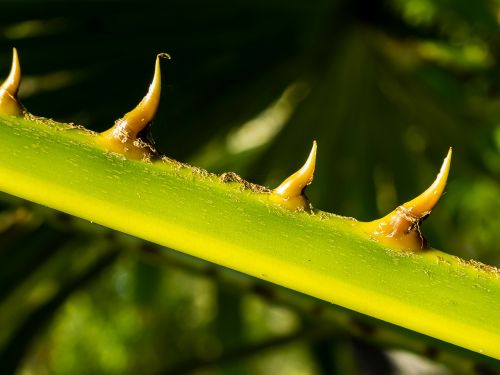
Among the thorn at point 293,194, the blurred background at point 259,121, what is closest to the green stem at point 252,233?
the thorn at point 293,194

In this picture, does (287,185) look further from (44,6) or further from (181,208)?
(44,6)

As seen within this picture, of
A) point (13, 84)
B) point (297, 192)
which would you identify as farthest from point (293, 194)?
point (13, 84)

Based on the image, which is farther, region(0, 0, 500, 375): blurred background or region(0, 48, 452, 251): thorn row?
region(0, 0, 500, 375): blurred background

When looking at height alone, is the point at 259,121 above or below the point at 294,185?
below

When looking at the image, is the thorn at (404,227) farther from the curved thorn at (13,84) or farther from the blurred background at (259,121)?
the blurred background at (259,121)

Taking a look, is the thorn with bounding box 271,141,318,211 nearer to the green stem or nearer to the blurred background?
the green stem

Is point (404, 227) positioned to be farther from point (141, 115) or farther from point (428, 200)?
point (141, 115)

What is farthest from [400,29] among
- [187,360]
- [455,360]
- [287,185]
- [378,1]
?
[287,185]

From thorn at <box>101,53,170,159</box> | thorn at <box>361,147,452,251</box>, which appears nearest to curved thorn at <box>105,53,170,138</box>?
thorn at <box>101,53,170,159</box>

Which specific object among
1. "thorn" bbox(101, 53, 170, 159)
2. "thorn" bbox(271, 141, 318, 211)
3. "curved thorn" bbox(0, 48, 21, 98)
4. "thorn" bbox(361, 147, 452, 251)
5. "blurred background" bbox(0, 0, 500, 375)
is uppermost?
"thorn" bbox(361, 147, 452, 251)
